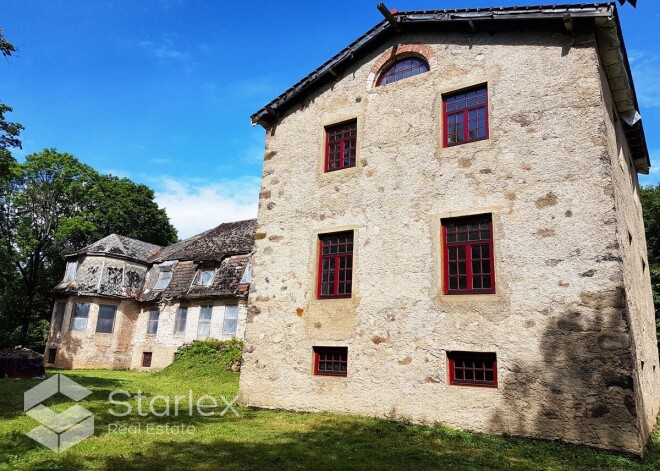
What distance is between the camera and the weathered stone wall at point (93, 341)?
79.7ft

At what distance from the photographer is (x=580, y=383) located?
7.80 meters

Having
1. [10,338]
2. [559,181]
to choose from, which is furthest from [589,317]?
[10,338]

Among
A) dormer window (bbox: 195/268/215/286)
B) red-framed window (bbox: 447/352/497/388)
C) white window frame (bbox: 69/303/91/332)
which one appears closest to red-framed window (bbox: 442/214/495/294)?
red-framed window (bbox: 447/352/497/388)

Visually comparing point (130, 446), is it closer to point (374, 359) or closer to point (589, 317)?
point (374, 359)

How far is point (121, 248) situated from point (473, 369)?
24.1m

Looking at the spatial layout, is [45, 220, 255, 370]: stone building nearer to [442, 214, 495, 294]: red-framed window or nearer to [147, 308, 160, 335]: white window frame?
[147, 308, 160, 335]: white window frame

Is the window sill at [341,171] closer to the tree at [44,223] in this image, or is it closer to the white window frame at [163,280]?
the white window frame at [163,280]

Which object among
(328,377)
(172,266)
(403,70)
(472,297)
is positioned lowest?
(328,377)

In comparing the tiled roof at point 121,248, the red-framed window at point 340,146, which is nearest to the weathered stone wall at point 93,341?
the tiled roof at point 121,248

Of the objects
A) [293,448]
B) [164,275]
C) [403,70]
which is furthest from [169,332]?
[403,70]

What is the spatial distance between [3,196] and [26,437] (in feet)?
94.3

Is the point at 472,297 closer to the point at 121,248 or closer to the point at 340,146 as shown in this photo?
the point at 340,146

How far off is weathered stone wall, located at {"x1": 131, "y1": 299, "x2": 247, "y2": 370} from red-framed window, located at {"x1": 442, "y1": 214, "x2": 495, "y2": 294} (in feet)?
46.2

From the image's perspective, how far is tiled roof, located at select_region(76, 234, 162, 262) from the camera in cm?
2669
